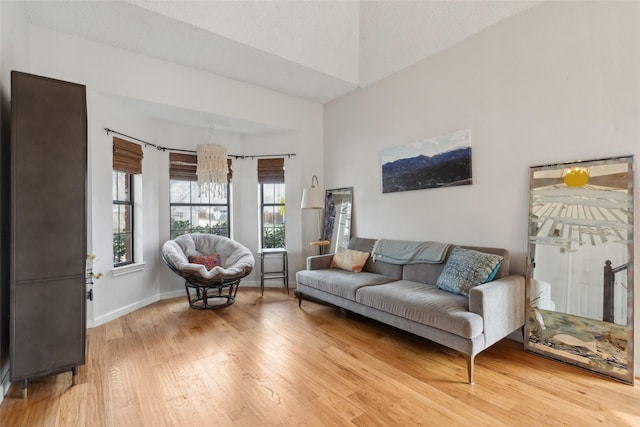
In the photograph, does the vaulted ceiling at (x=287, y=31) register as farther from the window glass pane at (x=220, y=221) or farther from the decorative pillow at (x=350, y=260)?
the decorative pillow at (x=350, y=260)

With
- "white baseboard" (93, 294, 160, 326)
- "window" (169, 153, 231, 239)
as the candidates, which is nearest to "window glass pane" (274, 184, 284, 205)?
"window" (169, 153, 231, 239)

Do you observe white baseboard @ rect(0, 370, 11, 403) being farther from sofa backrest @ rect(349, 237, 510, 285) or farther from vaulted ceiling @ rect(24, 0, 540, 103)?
sofa backrest @ rect(349, 237, 510, 285)

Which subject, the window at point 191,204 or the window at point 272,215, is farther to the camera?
the window at point 272,215

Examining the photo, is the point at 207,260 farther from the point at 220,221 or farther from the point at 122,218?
the point at 122,218

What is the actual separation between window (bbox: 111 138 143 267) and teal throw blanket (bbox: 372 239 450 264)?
10.8 ft

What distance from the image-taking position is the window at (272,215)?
17.1 feet

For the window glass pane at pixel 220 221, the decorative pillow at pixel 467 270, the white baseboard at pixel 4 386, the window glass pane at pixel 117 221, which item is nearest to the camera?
the white baseboard at pixel 4 386

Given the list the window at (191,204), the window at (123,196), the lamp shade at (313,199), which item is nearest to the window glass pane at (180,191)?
the window at (191,204)

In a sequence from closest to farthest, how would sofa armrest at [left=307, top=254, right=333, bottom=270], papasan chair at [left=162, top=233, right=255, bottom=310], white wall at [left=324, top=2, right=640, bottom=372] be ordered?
white wall at [left=324, top=2, right=640, bottom=372], papasan chair at [left=162, top=233, right=255, bottom=310], sofa armrest at [left=307, top=254, right=333, bottom=270]

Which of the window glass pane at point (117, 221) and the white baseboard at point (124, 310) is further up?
the window glass pane at point (117, 221)

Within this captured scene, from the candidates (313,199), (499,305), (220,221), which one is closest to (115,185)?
(220,221)

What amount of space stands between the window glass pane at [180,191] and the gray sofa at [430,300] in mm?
2415

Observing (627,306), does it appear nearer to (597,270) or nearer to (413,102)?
(597,270)

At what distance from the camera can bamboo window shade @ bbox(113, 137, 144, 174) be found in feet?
11.9
